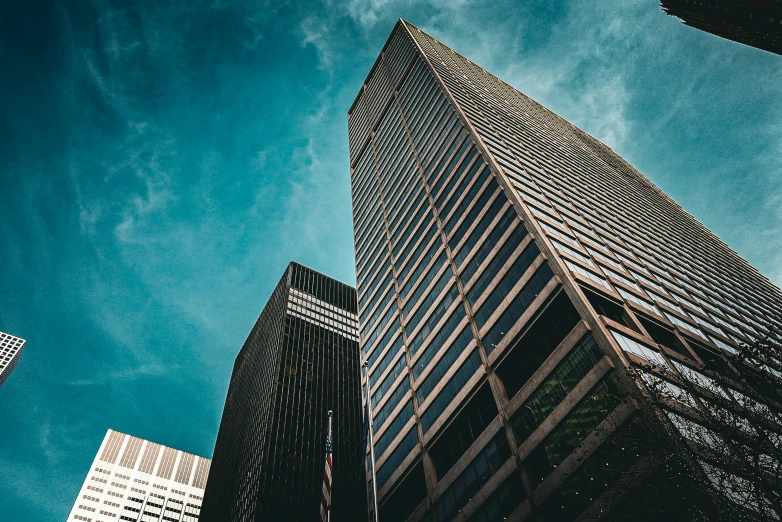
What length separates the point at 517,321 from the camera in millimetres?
36406

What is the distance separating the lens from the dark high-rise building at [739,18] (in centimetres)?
4216

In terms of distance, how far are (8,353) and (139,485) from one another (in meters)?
81.8

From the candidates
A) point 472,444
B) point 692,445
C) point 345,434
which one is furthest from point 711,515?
point 345,434

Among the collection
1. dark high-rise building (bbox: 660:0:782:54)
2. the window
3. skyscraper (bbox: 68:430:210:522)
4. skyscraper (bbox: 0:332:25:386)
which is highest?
skyscraper (bbox: 0:332:25:386)

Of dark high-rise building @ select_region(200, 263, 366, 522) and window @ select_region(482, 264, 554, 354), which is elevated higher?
dark high-rise building @ select_region(200, 263, 366, 522)

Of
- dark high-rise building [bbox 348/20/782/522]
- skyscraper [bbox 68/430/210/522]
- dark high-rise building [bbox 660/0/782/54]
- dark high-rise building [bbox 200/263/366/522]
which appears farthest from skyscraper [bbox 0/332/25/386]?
dark high-rise building [bbox 660/0/782/54]

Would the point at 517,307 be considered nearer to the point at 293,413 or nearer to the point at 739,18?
the point at 739,18

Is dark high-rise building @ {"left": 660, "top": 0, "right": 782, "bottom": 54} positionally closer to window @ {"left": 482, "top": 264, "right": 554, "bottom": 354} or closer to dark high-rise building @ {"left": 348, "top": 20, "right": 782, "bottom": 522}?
dark high-rise building @ {"left": 348, "top": 20, "right": 782, "bottom": 522}

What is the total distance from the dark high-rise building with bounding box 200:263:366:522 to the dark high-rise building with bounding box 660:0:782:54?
202ft

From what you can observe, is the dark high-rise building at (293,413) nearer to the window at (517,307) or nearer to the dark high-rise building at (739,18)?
the window at (517,307)

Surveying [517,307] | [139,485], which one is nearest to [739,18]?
[517,307]

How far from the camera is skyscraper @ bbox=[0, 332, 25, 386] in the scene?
602 feet

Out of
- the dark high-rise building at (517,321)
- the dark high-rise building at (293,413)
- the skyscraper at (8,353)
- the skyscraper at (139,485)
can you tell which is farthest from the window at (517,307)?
the skyscraper at (8,353)

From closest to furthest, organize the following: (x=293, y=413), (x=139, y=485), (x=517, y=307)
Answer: (x=517, y=307) → (x=293, y=413) → (x=139, y=485)
